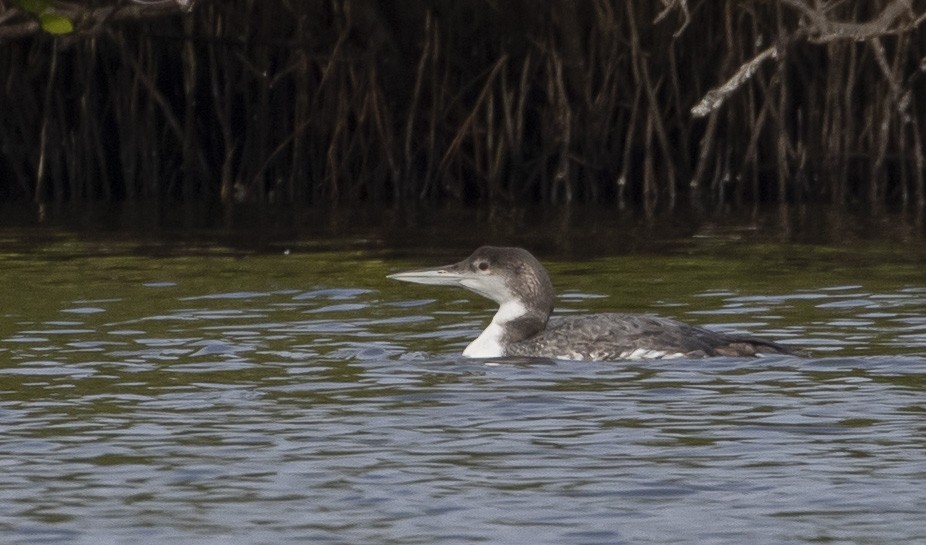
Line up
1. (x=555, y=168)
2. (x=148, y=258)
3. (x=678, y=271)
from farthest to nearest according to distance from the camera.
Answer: (x=555, y=168), (x=148, y=258), (x=678, y=271)

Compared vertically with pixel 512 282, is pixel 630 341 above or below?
below

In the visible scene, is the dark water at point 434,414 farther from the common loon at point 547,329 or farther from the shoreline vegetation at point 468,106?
the shoreline vegetation at point 468,106

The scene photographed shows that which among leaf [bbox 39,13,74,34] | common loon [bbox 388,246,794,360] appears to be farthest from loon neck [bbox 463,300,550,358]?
leaf [bbox 39,13,74,34]

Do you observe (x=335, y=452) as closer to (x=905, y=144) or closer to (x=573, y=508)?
(x=573, y=508)

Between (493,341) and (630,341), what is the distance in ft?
1.70

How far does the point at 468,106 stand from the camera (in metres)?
15.3

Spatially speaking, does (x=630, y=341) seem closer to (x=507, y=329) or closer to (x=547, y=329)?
(x=547, y=329)

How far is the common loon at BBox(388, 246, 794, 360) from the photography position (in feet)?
24.2

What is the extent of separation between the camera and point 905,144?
13.9 meters

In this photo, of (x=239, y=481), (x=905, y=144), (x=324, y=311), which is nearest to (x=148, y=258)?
(x=324, y=311)

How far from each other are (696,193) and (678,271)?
4.19 meters

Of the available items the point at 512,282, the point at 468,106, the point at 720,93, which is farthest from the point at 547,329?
the point at 468,106

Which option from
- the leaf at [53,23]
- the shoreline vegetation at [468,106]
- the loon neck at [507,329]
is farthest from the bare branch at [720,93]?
the shoreline vegetation at [468,106]

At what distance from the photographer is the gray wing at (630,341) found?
7344 millimetres
